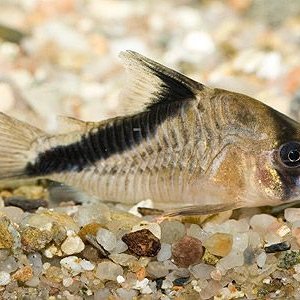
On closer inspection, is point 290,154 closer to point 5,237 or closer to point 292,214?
point 292,214

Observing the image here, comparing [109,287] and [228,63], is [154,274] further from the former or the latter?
[228,63]

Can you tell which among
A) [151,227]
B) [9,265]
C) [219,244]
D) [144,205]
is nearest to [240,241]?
[219,244]

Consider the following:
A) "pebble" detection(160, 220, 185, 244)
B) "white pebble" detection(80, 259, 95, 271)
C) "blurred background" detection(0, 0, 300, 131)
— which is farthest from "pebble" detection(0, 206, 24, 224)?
"blurred background" detection(0, 0, 300, 131)

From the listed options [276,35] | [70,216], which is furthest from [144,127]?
[276,35]

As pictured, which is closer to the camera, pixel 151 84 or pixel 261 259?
pixel 261 259

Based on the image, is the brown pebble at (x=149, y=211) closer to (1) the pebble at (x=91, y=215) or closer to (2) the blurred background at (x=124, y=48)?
(1) the pebble at (x=91, y=215)

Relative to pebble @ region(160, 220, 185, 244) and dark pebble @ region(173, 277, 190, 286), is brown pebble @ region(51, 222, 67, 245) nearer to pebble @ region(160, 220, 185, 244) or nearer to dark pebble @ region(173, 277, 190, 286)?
pebble @ region(160, 220, 185, 244)
